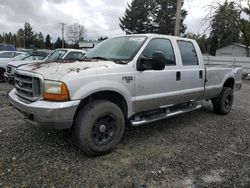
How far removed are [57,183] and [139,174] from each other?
1.08 metres

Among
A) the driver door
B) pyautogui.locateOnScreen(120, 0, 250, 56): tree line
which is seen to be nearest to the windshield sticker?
the driver door

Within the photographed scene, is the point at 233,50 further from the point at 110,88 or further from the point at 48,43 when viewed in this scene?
the point at 48,43

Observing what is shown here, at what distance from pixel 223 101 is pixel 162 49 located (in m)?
2.84

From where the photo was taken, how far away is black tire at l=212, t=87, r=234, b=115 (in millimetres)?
6543

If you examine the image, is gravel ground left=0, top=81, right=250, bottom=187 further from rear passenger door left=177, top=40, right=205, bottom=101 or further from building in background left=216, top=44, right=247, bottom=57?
building in background left=216, top=44, right=247, bottom=57

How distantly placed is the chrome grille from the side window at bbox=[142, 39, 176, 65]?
1.91 meters

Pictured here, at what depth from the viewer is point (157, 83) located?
14.5 feet

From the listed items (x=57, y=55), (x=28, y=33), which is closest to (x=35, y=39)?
(x=28, y=33)

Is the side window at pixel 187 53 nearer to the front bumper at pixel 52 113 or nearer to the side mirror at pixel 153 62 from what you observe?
the side mirror at pixel 153 62

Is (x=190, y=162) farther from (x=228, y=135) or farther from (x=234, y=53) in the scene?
(x=234, y=53)

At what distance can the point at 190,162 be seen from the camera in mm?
3756

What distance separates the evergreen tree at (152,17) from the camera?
4419 centimetres

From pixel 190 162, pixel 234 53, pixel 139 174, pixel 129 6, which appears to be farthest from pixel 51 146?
pixel 129 6

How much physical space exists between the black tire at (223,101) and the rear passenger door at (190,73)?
111 centimetres
